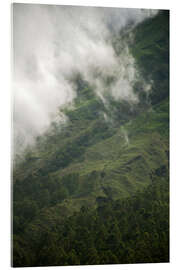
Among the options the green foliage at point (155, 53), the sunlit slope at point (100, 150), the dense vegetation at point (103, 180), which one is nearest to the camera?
the dense vegetation at point (103, 180)

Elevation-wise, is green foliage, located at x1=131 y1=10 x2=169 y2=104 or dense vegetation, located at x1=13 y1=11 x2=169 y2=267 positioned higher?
green foliage, located at x1=131 y1=10 x2=169 y2=104

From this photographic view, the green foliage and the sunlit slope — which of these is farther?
the green foliage

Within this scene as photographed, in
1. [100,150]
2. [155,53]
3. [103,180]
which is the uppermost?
[155,53]

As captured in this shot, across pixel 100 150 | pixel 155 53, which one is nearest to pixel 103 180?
pixel 100 150

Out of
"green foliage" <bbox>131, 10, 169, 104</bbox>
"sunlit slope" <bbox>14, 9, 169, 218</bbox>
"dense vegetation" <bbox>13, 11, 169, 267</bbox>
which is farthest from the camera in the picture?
"green foliage" <bbox>131, 10, 169, 104</bbox>

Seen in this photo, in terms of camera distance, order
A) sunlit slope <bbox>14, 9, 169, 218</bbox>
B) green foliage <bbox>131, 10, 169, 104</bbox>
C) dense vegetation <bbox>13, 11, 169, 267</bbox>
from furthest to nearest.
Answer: green foliage <bbox>131, 10, 169, 104</bbox> → sunlit slope <bbox>14, 9, 169, 218</bbox> → dense vegetation <bbox>13, 11, 169, 267</bbox>

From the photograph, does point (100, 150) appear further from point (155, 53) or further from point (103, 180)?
point (155, 53)

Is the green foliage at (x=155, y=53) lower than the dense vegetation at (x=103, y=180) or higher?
higher

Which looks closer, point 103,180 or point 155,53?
point 103,180

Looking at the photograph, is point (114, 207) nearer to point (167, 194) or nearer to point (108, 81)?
point (167, 194)
